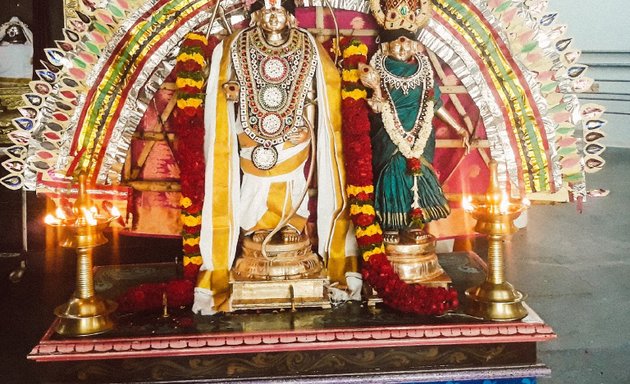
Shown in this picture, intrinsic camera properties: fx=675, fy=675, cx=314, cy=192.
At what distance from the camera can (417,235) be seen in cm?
364

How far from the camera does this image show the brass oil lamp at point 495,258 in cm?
334

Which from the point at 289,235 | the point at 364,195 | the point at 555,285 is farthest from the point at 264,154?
the point at 555,285

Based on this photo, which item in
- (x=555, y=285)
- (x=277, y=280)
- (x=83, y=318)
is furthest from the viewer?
(x=555, y=285)

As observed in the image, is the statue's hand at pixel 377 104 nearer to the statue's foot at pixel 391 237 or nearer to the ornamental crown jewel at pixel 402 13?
the ornamental crown jewel at pixel 402 13

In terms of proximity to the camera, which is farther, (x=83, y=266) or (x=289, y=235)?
(x=289, y=235)

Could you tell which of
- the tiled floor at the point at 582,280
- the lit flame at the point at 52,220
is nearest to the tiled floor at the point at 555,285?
the tiled floor at the point at 582,280

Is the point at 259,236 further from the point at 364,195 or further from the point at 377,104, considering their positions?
the point at 377,104

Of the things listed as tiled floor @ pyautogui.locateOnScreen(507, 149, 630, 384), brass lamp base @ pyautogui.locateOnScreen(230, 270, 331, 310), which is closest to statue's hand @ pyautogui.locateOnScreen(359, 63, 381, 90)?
brass lamp base @ pyautogui.locateOnScreen(230, 270, 331, 310)

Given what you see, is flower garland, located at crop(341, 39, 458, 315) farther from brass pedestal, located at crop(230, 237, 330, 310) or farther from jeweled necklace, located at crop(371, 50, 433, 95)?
brass pedestal, located at crop(230, 237, 330, 310)

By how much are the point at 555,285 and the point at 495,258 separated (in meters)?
2.03

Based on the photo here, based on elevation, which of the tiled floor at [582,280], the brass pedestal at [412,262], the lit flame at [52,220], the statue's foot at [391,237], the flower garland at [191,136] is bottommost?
the tiled floor at [582,280]

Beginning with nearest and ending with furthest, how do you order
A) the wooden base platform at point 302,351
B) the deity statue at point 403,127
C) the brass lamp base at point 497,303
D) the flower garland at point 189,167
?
the wooden base platform at point 302,351, the brass lamp base at point 497,303, the flower garland at point 189,167, the deity statue at point 403,127

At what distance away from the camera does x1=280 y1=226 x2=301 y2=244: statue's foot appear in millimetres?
3633

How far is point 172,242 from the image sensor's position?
610 cm
